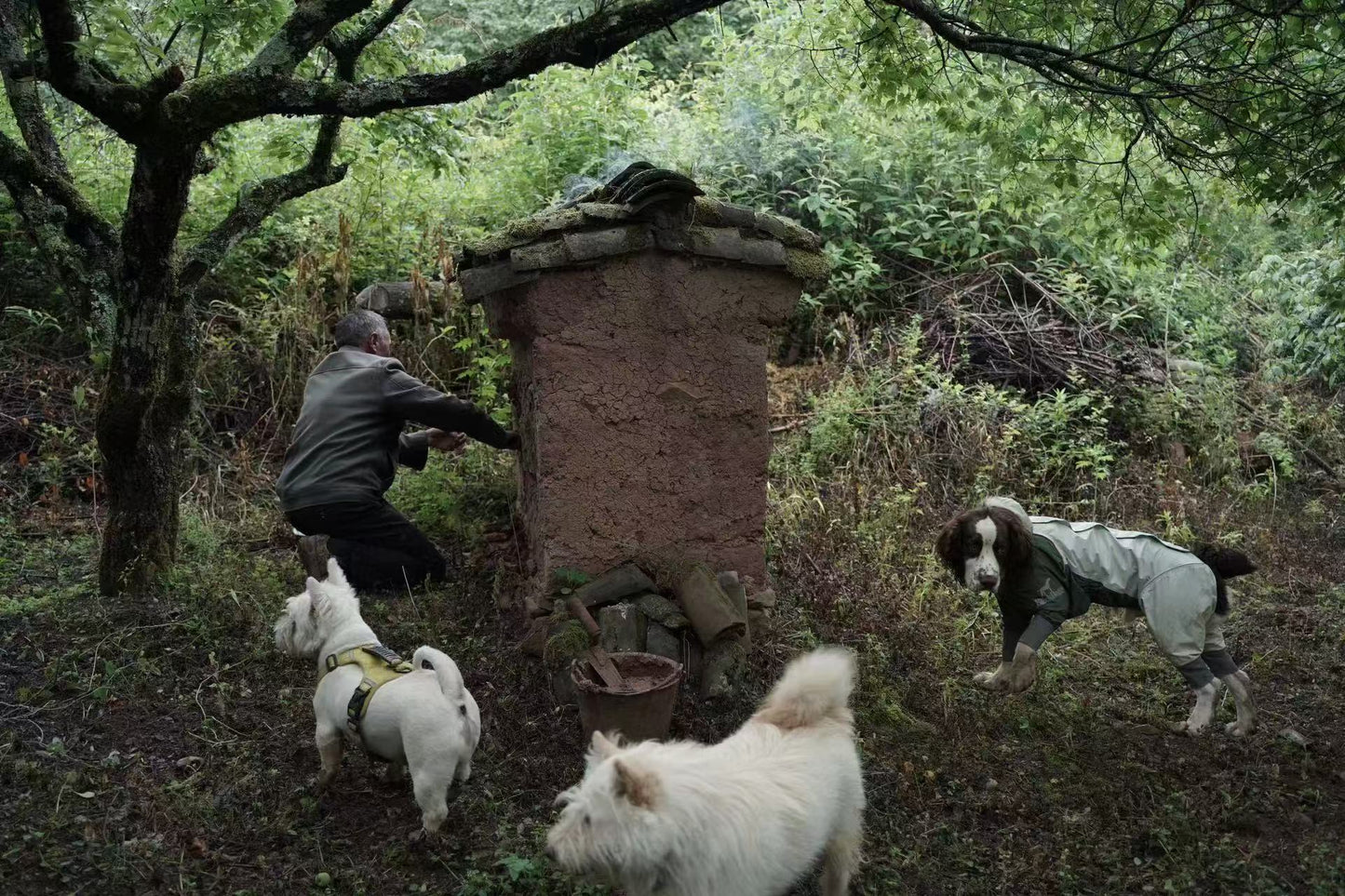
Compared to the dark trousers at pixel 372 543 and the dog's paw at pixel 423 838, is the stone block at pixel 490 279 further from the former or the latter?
the dog's paw at pixel 423 838

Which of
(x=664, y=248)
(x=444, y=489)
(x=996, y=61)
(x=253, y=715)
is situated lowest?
(x=253, y=715)

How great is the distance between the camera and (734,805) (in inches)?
128

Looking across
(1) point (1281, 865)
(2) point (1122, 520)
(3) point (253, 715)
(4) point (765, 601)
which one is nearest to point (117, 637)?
(3) point (253, 715)

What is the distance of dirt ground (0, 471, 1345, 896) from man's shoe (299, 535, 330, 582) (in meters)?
0.23

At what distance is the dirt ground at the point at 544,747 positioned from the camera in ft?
14.2

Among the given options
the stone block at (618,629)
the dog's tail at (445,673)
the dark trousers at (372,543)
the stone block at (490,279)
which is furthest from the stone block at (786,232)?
the dog's tail at (445,673)

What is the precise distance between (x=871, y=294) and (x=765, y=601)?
550cm

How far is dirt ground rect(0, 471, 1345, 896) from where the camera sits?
171 inches

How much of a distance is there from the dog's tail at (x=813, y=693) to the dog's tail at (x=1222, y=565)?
254cm

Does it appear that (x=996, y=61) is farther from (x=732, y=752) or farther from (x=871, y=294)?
(x=732, y=752)

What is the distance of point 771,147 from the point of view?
11273 millimetres

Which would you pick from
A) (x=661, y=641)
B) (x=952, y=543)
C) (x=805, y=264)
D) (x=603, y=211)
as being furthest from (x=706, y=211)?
(x=661, y=641)

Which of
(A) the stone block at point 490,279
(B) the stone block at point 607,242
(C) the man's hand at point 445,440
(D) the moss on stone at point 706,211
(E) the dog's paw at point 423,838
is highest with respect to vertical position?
(D) the moss on stone at point 706,211

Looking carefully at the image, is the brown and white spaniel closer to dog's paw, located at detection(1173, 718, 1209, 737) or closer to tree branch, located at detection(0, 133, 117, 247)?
dog's paw, located at detection(1173, 718, 1209, 737)
